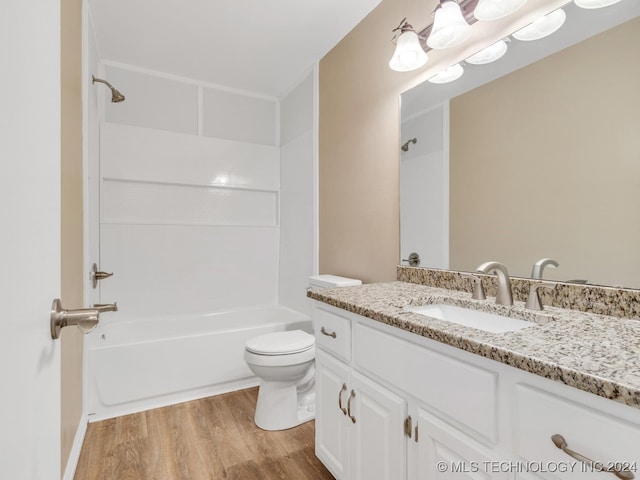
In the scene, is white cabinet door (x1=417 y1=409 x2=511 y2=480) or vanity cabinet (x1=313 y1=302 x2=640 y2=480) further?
white cabinet door (x1=417 y1=409 x2=511 y2=480)

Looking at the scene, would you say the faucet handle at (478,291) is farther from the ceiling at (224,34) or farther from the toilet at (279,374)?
the ceiling at (224,34)

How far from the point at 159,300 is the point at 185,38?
205 cm

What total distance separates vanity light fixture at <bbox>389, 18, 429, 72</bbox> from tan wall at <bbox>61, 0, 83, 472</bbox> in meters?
1.47

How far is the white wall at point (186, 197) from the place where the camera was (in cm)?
274

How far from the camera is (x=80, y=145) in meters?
1.80

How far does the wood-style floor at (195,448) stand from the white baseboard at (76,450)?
3cm

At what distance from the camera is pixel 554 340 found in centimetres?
79

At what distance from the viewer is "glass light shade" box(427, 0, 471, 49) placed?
141cm

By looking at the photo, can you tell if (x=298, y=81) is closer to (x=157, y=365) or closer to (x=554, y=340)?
(x=157, y=365)

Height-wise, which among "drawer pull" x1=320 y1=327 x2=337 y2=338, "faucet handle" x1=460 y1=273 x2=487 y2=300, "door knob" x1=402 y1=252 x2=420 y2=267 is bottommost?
"drawer pull" x1=320 y1=327 x2=337 y2=338

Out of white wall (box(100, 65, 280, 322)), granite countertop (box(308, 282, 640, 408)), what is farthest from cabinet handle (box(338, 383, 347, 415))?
white wall (box(100, 65, 280, 322))

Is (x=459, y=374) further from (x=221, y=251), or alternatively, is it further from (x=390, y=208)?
(x=221, y=251)

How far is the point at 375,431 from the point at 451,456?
1.08ft

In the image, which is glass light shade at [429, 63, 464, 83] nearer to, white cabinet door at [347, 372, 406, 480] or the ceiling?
the ceiling
